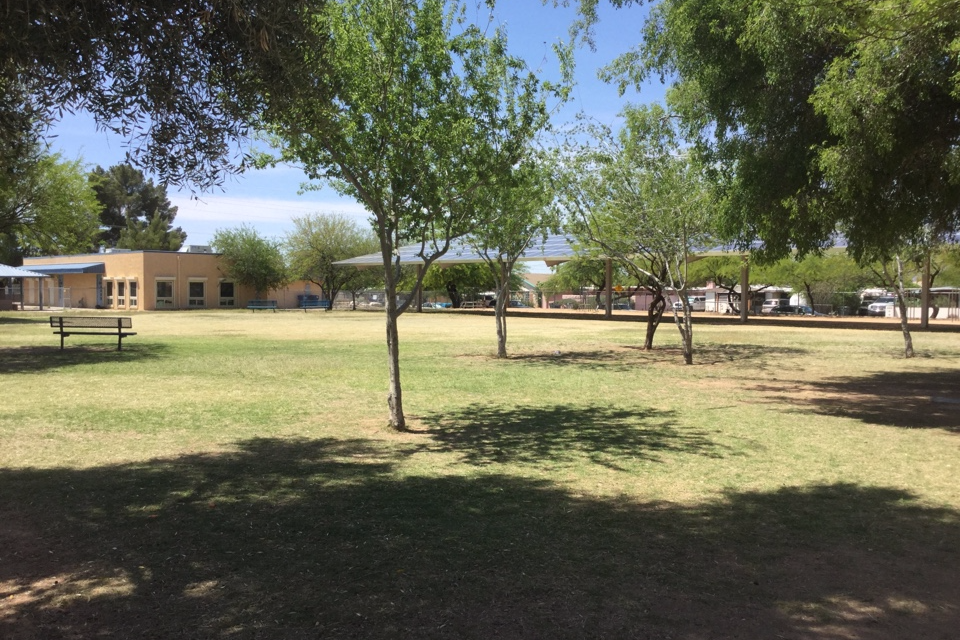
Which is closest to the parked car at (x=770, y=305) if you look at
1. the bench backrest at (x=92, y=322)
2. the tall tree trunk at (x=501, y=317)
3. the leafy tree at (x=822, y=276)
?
the leafy tree at (x=822, y=276)

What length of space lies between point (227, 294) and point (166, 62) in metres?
62.1

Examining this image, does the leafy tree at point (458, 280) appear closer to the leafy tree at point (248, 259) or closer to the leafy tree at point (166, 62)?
the leafy tree at point (248, 259)

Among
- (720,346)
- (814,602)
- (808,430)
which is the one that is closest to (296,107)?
(814,602)

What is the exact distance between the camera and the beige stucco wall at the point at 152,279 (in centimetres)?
5897

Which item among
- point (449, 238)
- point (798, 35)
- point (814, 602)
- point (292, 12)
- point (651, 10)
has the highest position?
point (651, 10)

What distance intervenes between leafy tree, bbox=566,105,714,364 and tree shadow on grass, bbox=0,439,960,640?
11631mm

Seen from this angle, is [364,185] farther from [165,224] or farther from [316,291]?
[165,224]

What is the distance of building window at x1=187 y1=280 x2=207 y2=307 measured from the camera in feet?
204

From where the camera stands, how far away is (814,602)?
14.8ft

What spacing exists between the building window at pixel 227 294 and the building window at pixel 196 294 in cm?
165

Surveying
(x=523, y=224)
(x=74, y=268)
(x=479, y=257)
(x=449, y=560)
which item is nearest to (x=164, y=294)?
(x=74, y=268)

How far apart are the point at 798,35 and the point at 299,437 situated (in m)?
8.28

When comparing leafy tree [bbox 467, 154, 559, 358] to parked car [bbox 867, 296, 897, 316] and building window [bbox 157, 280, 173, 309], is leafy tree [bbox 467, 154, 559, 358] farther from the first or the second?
building window [bbox 157, 280, 173, 309]

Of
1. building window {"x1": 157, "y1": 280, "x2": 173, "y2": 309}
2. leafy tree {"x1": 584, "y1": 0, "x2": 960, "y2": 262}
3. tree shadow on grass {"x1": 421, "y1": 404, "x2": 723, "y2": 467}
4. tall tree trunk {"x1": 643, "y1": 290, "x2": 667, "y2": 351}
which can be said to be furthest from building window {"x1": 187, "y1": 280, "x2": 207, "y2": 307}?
leafy tree {"x1": 584, "y1": 0, "x2": 960, "y2": 262}
